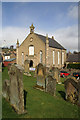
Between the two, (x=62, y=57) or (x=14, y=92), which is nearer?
(x=14, y=92)

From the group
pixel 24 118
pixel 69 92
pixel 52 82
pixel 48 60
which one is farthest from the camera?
pixel 48 60

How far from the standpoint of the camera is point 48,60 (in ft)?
91.9

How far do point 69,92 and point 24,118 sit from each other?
3.76 meters

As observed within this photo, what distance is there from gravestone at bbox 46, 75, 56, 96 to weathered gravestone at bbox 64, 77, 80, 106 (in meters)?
1.16

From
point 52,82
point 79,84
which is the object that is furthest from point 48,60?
point 79,84

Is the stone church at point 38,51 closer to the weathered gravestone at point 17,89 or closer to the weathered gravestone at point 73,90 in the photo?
the weathered gravestone at point 73,90

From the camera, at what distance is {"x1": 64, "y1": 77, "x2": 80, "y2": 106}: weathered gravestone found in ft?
23.0

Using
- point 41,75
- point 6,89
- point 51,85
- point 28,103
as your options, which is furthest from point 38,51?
point 28,103

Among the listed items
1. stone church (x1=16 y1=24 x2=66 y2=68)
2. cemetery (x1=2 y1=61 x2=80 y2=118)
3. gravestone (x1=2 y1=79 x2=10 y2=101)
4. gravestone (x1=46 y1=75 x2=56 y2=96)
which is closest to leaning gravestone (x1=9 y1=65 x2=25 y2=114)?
cemetery (x1=2 y1=61 x2=80 y2=118)

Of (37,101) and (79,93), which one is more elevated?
(79,93)

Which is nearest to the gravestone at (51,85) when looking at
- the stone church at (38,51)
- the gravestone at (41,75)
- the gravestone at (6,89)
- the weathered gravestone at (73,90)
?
the gravestone at (41,75)

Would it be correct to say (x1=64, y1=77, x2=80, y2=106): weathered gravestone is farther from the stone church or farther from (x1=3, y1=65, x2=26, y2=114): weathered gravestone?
the stone church

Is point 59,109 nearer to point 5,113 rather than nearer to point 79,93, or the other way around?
point 79,93

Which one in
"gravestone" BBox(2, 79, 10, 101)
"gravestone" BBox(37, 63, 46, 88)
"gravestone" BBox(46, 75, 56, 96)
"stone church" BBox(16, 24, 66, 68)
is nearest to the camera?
"gravestone" BBox(2, 79, 10, 101)
